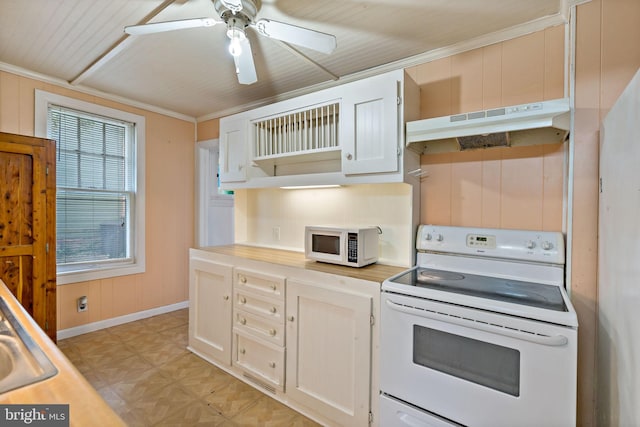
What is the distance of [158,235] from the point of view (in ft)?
11.7

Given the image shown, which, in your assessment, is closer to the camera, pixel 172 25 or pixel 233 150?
pixel 172 25

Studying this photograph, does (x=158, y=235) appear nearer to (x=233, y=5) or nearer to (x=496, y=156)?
(x=233, y=5)

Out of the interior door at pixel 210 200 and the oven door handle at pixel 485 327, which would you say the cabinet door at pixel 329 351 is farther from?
the interior door at pixel 210 200

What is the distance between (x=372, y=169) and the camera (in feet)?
6.32

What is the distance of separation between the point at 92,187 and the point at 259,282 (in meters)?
2.20

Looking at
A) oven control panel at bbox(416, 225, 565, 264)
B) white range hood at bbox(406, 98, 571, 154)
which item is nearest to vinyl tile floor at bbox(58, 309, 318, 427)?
oven control panel at bbox(416, 225, 565, 264)

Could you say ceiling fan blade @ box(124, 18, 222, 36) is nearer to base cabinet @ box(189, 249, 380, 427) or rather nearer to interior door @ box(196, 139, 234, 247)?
base cabinet @ box(189, 249, 380, 427)

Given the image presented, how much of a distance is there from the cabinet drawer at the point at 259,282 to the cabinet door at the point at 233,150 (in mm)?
845

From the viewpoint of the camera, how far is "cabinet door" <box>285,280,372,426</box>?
1.70 m

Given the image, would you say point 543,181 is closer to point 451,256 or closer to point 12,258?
point 451,256

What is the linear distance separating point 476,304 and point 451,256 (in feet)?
1.94

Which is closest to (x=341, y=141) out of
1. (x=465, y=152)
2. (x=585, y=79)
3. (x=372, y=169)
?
(x=372, y=169)

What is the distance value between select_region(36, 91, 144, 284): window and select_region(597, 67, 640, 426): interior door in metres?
3.83

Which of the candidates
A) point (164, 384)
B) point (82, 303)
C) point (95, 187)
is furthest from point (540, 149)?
point (82, 303)
